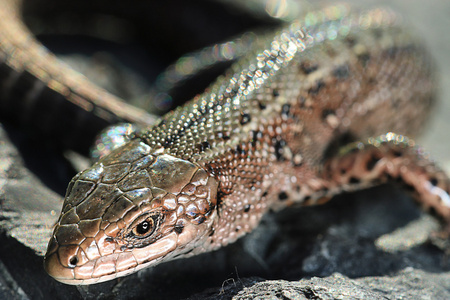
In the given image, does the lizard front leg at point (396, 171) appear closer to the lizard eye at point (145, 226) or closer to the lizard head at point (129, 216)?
the lizard head at point (129, 216)

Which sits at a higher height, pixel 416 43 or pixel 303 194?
pixel 416 43

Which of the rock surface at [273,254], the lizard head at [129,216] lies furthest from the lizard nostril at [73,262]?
the rock surface at [273,254]

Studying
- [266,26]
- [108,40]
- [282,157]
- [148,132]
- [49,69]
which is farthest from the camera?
[108,40]

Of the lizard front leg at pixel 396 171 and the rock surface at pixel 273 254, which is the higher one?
the lizard front leg at pixel 396 171

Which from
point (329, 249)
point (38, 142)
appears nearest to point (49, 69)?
point (38, 142)

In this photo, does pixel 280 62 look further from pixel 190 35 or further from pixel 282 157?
pixel 190 35

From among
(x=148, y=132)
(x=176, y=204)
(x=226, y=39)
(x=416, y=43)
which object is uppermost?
(x=416, y=43)

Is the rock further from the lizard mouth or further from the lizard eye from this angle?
the lizard eye
